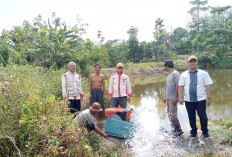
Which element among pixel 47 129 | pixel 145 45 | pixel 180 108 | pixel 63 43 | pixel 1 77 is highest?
pixel 145 45

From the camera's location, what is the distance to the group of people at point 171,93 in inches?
142

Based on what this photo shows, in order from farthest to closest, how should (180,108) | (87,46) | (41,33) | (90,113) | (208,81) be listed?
(87,46)
(41,33)
(180,108)
(208,81)
(90,113)

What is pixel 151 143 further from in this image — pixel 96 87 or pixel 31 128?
pixel 31 128

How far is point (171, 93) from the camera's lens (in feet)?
13.5

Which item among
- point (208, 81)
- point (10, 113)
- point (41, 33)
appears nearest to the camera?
point (10, 113)

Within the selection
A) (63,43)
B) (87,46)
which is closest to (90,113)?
(63,43)

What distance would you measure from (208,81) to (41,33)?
8.13 metres

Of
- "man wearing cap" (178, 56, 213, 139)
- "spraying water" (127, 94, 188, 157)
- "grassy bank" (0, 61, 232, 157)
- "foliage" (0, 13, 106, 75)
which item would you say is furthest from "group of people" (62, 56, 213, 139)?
"foliage" (0, 13, 106, 75)

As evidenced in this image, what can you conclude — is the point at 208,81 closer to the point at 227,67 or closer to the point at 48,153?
the point at 48,153

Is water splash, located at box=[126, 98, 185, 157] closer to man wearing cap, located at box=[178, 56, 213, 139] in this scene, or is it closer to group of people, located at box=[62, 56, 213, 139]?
group of people, located at box=[62, 56, 213, 139]

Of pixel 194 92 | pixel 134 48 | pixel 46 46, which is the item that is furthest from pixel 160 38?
pixel 194 92

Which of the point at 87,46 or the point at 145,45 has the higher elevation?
the point at 145,45

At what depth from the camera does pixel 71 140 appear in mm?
1894

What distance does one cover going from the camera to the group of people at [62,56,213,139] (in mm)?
3615
